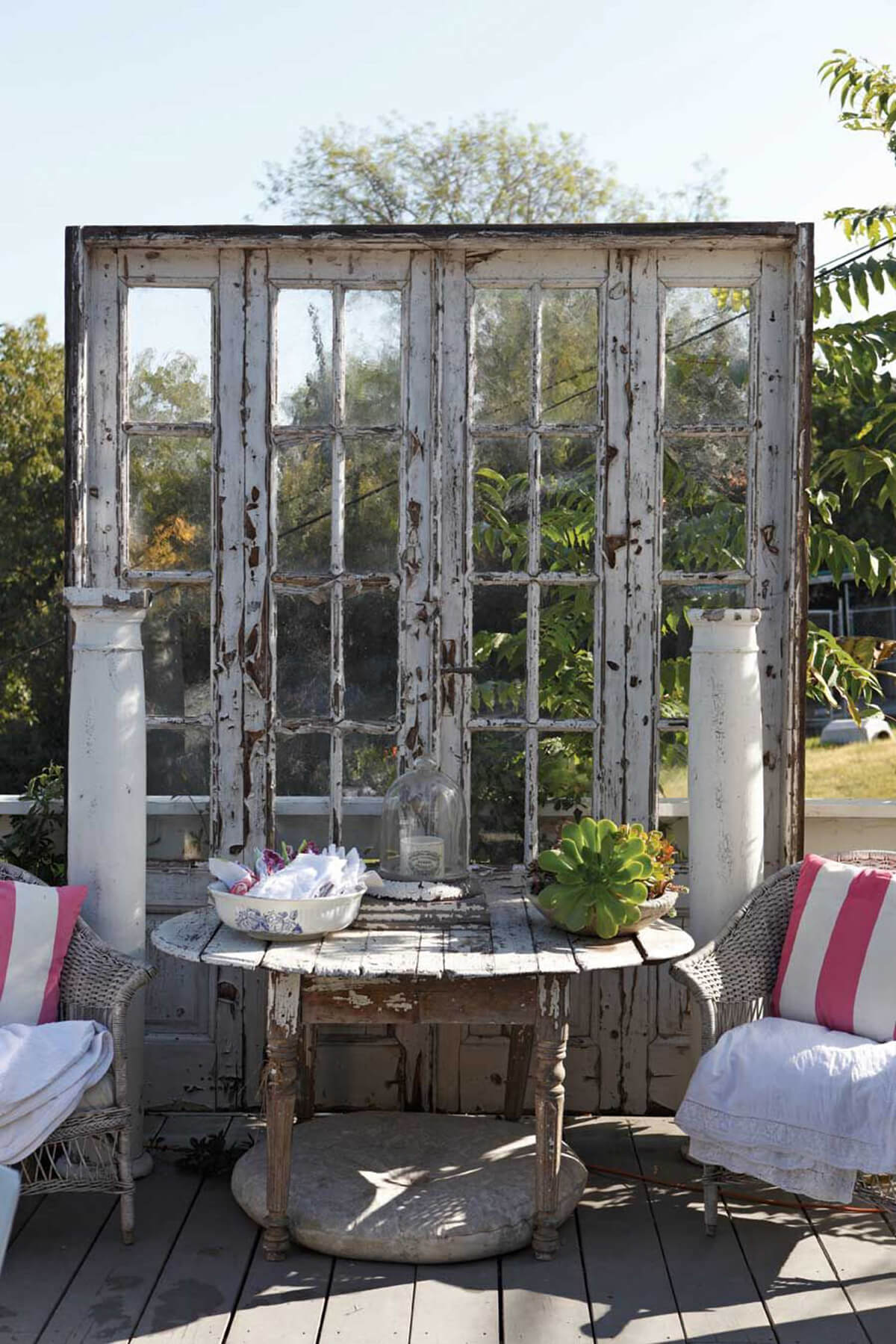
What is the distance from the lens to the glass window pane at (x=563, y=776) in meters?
3.87

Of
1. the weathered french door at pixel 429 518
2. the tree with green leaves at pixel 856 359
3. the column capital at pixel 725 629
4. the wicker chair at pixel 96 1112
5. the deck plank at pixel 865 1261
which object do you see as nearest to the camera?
the deck plank at pixel 865 1261

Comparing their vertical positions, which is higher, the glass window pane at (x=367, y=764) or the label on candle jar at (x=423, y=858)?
the glass window pane at (x=367, y=764)

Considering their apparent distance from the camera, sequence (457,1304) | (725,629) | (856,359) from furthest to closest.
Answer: (856,359) → (725,629) → (457,1304)

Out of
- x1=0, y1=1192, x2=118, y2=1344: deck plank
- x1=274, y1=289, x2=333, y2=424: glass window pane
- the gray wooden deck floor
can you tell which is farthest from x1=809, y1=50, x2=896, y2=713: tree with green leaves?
x1=0, y1=1192, x2=118, y2=1344: deck plank

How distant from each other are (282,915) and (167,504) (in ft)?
4.60

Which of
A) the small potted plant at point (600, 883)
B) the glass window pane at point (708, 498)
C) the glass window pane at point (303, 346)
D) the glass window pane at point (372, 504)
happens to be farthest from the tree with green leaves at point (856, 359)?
the glass window pane at point (303, 346)

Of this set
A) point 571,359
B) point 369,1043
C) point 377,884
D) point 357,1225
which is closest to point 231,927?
point 377,884

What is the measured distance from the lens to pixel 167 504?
3.86 meters

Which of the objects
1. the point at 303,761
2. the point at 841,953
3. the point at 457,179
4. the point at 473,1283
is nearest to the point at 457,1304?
the point at 473,1283

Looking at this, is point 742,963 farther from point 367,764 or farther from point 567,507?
point 567,507

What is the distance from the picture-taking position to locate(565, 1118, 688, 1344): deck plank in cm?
266

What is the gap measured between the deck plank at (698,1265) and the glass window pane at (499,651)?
1.29 metres

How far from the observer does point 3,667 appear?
12609 millimetres

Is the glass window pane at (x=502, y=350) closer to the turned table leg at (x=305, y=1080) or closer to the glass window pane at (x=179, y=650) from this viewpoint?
the glass window pane at (x=179, y=650)
